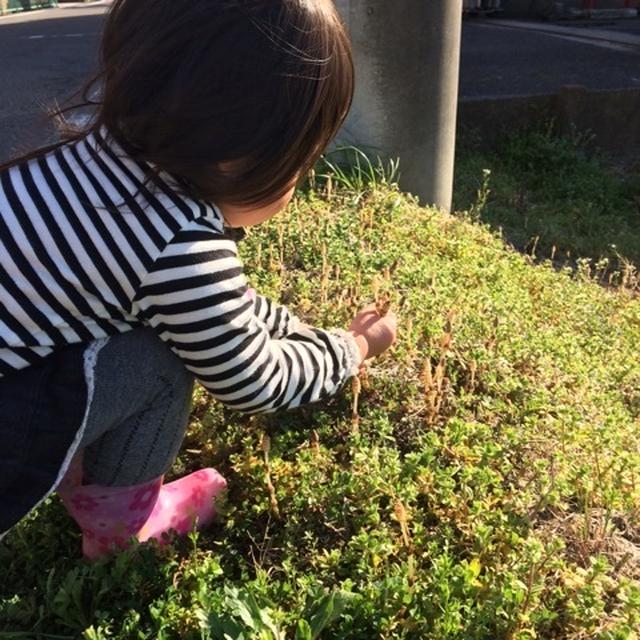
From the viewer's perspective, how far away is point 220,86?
1.55m

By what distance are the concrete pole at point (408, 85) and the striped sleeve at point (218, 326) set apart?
2.53 m

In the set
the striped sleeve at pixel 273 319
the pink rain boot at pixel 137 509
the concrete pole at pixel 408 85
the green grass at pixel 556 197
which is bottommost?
the green grass at pixel 556 197

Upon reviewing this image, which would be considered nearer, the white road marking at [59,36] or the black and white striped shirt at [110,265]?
the black and white striped shirt at [110,265]

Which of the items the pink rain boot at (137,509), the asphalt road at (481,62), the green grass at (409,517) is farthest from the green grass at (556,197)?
the pink rain boot at (137,509)

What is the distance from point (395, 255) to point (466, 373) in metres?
0.86

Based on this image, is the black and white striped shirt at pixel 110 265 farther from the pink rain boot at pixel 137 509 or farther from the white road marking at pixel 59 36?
the white road marking at pixel 59 36

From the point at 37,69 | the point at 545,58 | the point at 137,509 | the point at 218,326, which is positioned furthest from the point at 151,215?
the point at 545,58

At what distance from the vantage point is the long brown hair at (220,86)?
1554mm

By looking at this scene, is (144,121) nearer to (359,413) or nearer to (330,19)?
(330,19)

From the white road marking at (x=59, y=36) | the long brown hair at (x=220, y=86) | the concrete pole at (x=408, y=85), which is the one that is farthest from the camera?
the white road marking at (x=59, y=36)

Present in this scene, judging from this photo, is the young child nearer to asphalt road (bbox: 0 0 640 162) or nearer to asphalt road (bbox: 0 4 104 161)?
asphalt road (bbox: 0 4 104 161)

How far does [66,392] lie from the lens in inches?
65.1

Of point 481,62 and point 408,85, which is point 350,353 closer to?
point 408,85

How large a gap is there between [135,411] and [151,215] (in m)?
0.45
